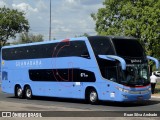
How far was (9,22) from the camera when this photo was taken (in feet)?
224

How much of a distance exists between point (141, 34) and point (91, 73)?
10.4 m

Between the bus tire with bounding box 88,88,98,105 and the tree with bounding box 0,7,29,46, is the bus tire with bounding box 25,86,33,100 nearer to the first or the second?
the bus tire with bounding box 88,88,98,105

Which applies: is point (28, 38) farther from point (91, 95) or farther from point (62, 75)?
point (91, 95)

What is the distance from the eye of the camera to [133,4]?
3312 centimetres

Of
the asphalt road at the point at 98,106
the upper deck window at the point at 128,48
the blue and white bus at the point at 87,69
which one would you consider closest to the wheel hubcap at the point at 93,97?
the blue and white bus at the point at 87,69

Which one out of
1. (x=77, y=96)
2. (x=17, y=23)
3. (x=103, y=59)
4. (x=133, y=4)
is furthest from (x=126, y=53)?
(x=17, y=23)

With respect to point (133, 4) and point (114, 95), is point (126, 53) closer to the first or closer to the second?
point (114, 95)

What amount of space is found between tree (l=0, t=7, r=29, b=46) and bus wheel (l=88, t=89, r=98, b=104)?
47.1 m

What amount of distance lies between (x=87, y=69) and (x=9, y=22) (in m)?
47.4

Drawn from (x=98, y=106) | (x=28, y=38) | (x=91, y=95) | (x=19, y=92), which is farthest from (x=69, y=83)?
(x=28, y=38)

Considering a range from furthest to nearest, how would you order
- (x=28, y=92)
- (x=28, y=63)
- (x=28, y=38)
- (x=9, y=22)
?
1. (x=28, y=38)
2. (x=9, y=22)
3. (x=28, y=92)
4. (x=28, y=63)

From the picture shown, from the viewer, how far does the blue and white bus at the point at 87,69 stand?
70.2 ft

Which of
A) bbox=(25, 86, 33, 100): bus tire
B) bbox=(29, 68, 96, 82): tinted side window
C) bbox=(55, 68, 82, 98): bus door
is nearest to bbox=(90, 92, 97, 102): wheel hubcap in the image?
bbox=(29, 68, 96, 82): tinted side window

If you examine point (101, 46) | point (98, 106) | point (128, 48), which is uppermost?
point (101, 46)
